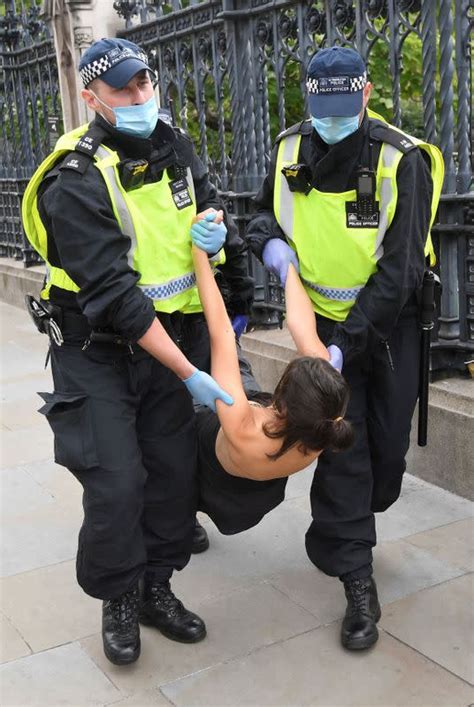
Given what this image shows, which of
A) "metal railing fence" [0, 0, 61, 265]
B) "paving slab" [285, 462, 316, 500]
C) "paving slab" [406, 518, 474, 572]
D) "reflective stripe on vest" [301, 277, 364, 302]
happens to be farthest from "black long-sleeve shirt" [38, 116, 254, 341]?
"metal railing fence" [0, 0, 61, 265]

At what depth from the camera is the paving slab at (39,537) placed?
4.15 meters

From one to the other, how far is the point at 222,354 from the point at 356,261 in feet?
1.94

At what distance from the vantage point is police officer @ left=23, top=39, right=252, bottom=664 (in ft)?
9.90

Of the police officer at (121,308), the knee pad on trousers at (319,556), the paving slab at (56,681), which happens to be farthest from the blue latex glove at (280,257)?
the paving slab at (56,681)

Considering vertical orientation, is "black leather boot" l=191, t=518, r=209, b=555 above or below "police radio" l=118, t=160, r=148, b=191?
below

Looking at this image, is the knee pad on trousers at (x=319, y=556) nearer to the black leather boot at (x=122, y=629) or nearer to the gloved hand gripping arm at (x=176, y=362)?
the black leather boot at (x=122, y=629)

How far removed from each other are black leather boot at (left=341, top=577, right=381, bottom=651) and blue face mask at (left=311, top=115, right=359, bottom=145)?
1.58 m

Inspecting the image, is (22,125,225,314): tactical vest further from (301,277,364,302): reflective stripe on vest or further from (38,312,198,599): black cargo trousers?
(301,277,364,302): reflective stripe on vest

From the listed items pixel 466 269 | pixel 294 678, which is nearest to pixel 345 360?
pixel 294 678

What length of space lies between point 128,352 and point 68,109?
5830 mm

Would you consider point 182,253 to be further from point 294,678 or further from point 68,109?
point 68,109

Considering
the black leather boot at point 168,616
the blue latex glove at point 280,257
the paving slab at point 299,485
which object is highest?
the blue latex glove at point 280,257

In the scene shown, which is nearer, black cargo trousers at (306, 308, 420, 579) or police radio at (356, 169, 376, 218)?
police radio at (356, 169, 376, 218)

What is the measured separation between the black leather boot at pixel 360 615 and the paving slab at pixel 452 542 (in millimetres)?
586
